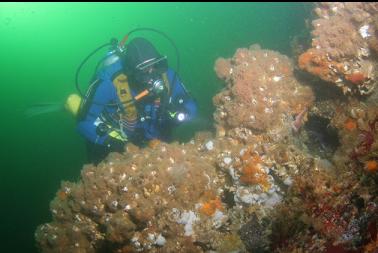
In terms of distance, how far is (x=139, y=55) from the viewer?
17.3 ft

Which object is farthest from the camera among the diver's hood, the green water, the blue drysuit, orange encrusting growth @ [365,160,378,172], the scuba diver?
the green water

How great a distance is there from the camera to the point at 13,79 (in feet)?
204

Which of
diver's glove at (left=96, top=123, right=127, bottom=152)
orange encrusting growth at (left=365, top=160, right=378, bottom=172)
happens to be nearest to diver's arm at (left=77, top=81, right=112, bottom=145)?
diver's glove at (left=96, top=123, right=127, bottom=152)

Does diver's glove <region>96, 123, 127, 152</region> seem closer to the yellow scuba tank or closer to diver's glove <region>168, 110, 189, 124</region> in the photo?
diver's glove <region>168, 110, 189, 124</region>

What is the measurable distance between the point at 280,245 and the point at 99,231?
2334 mm

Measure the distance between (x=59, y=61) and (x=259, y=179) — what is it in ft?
276

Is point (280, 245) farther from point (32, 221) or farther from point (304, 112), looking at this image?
point (32, 221)

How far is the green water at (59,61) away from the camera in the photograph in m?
16.2

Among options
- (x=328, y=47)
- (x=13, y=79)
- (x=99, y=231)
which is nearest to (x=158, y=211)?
(x=99, y=231)

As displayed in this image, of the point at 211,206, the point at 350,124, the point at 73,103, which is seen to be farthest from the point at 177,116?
the point at 350,124

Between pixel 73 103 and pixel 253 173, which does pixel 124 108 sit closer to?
pixel 73 103

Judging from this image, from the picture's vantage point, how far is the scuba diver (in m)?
5.63

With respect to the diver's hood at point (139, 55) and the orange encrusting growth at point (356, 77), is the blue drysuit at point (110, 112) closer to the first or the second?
the diver's hood at point (139, 55)

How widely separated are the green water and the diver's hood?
11.4 feet
